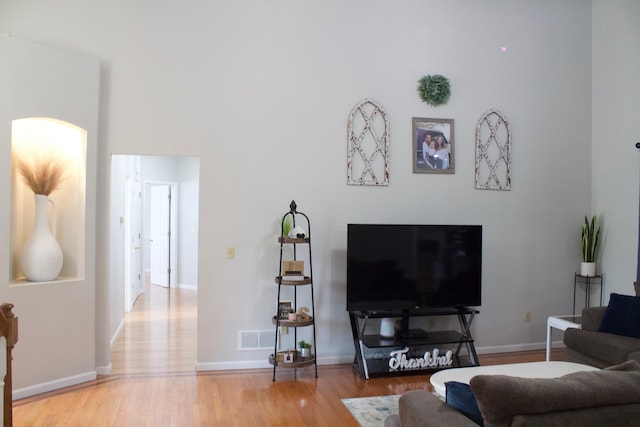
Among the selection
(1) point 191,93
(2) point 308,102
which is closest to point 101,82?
(1) point 191,93

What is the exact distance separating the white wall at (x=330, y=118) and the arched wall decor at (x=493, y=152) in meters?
0.10

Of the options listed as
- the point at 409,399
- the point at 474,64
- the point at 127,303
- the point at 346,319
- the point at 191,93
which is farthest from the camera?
the point at 127,303

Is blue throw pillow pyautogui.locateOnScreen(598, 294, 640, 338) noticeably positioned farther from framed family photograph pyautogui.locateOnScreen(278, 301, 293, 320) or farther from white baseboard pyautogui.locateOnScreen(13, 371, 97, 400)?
white baseboard pyautogui.locateOnScreen(13, 371, 97, 400)

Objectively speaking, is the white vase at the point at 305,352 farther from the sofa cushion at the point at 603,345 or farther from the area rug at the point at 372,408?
the sofa cushion at the point at 603,345

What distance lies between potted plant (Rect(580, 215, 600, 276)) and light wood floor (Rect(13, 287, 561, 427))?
1.05m

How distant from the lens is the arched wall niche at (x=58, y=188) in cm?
411

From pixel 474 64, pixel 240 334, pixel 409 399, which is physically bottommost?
pixel 240 334

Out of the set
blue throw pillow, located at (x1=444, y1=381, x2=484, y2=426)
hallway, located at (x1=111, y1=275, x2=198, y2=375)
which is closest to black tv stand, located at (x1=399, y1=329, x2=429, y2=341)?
hallway, located at (x1=111, y1=275, x2=198, y2=375)

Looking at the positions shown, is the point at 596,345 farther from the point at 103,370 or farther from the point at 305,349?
the point at 103,370

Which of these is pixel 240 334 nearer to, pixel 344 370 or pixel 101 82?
pixel 344 370

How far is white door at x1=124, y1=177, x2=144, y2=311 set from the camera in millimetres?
7146

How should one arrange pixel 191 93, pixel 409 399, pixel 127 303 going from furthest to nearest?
pixel 127 303 → pixel 191 93 → pixel 409 399

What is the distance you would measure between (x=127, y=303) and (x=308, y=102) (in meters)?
4.54

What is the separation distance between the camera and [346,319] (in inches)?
191
